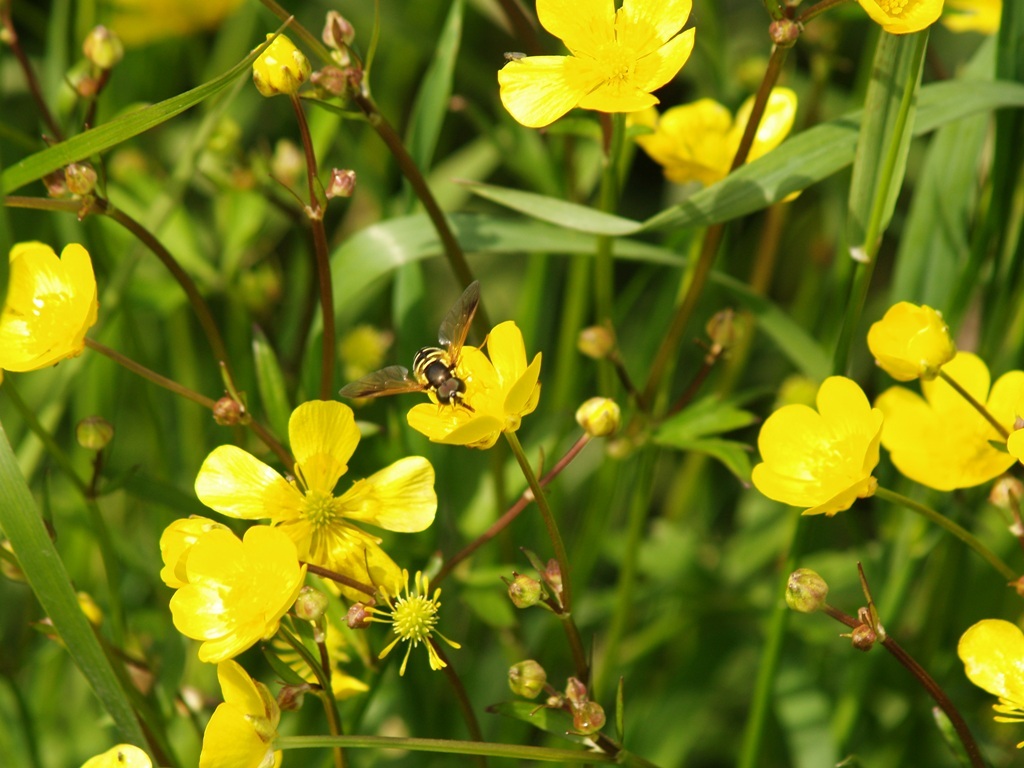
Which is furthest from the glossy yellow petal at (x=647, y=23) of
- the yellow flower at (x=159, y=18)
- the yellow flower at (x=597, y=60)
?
the yellow flower at (x=159, y=18)

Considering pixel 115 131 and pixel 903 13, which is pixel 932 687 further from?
→ pixel 115 131

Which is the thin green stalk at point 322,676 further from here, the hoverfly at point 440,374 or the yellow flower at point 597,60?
the yellow flower at point 597,60

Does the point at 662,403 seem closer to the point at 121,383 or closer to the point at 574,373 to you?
the point at 574,373

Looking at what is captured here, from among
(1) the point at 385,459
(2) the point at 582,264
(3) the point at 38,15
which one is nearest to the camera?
(1) the point at 385,459

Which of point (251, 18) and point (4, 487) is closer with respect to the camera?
point (4, 487)

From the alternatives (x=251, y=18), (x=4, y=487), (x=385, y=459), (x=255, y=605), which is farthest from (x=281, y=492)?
(x=251, y=18)

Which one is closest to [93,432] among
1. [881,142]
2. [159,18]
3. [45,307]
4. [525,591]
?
[45,307]
